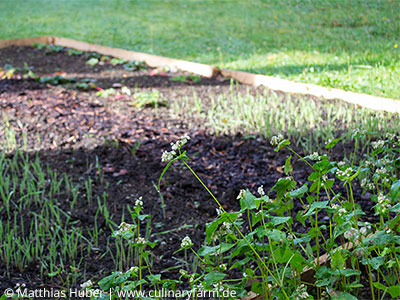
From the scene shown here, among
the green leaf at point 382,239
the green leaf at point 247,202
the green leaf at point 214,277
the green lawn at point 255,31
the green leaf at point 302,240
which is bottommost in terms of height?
the green leaf at point 214,277

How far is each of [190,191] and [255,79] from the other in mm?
2153

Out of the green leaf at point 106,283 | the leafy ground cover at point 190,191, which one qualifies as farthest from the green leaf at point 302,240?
the green leaf at point 106,283

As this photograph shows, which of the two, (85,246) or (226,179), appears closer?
(85,246)

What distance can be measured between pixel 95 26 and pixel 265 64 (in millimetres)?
4719

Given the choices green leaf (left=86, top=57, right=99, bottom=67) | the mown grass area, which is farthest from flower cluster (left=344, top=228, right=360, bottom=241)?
green leaf (left=86, top=57, right=99, bottom=67)

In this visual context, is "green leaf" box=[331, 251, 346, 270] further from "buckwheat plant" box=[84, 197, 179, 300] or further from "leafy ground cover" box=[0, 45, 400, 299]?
"buckwheat plant" box=[84, 197, 179, 300]

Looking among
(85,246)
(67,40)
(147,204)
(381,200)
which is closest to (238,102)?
(147,204)

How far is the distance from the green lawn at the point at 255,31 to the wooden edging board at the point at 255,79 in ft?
0.37

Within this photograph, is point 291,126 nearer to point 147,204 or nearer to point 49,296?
point 147,204

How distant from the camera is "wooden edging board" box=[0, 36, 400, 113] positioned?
3488mm

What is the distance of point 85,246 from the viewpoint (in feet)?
7.34

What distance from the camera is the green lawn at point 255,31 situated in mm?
3697

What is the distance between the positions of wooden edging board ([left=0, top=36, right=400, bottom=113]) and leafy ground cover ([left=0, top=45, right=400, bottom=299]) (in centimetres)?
15

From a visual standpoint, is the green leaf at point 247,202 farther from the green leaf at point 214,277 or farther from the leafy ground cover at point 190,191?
the green leaf at point 214,277
